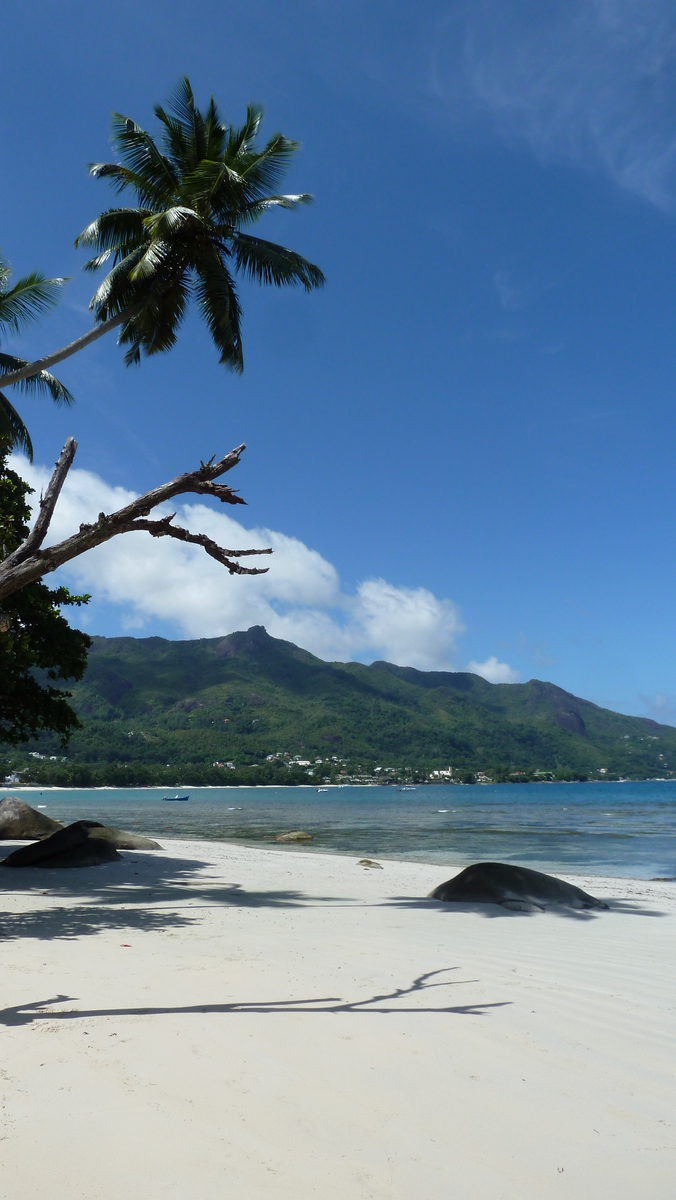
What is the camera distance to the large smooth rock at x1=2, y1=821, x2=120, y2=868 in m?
14.5

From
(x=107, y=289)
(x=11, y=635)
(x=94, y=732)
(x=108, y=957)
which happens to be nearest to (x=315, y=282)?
(x=107, y=289)

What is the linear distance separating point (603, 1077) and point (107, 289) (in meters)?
14.1

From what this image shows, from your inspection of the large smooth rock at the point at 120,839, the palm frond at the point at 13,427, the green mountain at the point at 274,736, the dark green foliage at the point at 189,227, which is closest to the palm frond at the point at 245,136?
the dark green foliage at the point at 189,227

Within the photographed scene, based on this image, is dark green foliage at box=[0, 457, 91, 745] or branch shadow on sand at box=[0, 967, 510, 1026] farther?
dark green foliage at box=[0, 457, 91, 745]

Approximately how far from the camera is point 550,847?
2827 cm

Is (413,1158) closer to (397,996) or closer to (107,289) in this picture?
(397,996)

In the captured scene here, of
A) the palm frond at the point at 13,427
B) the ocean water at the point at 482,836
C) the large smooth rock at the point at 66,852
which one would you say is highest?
the palm frond at the point at 13,427

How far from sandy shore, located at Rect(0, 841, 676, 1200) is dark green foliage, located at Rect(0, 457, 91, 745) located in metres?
7.28

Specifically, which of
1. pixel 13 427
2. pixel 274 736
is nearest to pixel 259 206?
pixel 13 427

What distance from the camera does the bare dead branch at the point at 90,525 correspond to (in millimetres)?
6785

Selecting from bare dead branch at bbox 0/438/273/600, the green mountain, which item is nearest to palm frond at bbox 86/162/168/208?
bare dead branch at bbox 0/438/273/600

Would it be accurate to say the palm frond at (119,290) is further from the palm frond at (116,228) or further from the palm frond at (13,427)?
the palm frond at (13,427)

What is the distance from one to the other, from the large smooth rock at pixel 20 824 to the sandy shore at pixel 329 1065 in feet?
49.9

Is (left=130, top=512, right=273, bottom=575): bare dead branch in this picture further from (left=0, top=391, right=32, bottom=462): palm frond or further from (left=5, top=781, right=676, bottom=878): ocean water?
(left=5, top=781, right=676, bottom=878): ocean water
